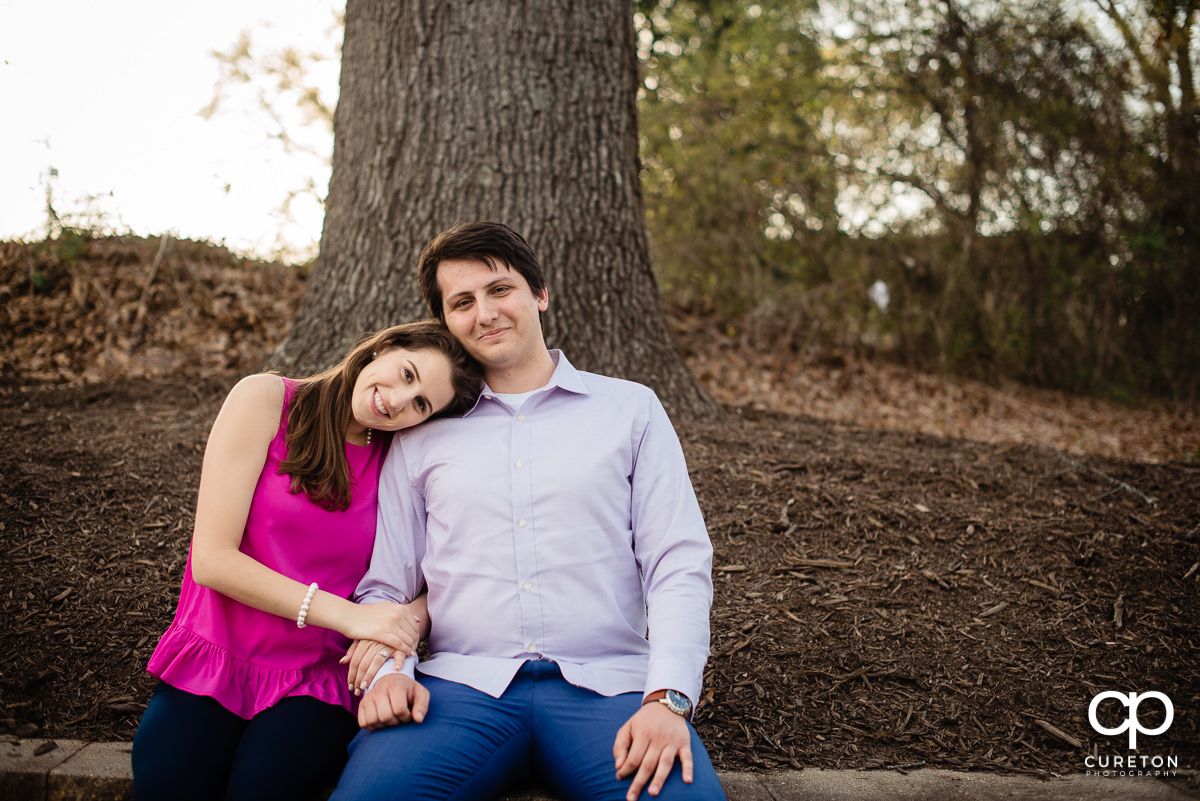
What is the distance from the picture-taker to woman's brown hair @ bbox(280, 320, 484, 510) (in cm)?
204

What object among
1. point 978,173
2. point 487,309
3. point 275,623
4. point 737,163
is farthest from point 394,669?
point 978,173

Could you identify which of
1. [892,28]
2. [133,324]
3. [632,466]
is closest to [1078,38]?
[892,28]

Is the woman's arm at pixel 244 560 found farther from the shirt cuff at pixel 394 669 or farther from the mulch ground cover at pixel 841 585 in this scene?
the mulch ground cover at pixel 841 585

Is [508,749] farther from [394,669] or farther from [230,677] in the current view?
[230,677]

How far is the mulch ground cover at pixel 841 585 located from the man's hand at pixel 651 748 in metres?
0.70

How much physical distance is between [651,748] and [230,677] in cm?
110

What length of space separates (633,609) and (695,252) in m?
→ 5.81

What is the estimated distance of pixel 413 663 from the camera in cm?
194

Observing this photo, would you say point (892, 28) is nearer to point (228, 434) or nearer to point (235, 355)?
point (235, 355)

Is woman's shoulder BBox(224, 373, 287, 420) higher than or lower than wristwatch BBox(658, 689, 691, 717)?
higher

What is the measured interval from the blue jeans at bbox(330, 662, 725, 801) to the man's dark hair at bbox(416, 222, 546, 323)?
3.58 feet

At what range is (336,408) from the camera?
2.10 metres

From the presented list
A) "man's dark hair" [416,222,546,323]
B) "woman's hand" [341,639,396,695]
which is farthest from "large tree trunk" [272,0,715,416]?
"woman's hand" [341,639,396,695]
